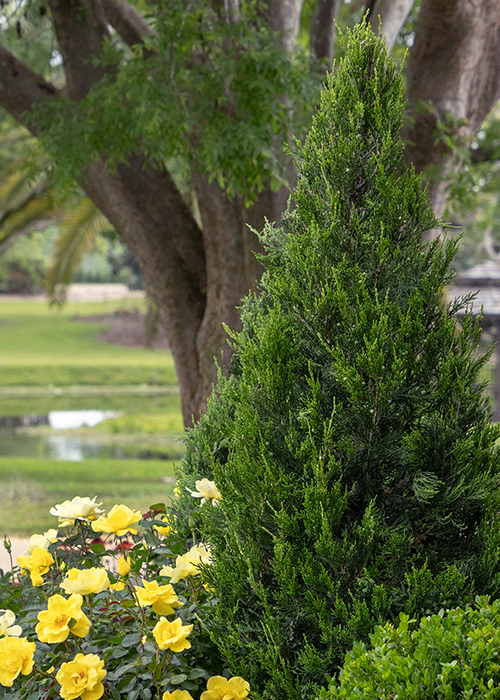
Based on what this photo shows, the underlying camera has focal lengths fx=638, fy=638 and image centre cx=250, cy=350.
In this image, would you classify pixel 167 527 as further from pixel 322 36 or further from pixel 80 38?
pixel 80 38

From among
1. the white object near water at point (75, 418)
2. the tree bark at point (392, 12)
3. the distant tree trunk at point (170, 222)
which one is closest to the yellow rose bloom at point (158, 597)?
the distant tree trunk at point (170, 222)

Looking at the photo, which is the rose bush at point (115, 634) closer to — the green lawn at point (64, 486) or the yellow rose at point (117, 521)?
the yellow rose at point (117, 521)

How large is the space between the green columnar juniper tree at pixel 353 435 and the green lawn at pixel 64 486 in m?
7.82

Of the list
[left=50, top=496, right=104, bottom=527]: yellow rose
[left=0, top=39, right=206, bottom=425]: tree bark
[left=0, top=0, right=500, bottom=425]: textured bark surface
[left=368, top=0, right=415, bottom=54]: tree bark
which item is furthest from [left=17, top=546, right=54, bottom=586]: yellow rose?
[left=368, top=0, right=415, bottom=54]: tree bark

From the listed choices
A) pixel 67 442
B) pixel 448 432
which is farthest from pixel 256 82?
pixel 67 442

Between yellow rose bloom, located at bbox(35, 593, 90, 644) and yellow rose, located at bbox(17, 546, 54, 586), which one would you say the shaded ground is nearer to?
yellow rose, located at bbox(17, 546, 54, 586)

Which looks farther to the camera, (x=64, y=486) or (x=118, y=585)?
(x=64, y=486)

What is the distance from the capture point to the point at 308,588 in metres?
1.82

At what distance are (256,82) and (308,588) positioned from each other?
3.55 meters

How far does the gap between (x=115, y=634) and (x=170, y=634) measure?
413 mm

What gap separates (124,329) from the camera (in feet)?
117

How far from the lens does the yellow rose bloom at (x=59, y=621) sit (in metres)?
1.83

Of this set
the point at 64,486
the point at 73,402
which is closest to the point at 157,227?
the point at 64,486

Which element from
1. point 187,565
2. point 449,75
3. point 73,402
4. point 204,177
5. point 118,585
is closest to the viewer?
point 187,565
